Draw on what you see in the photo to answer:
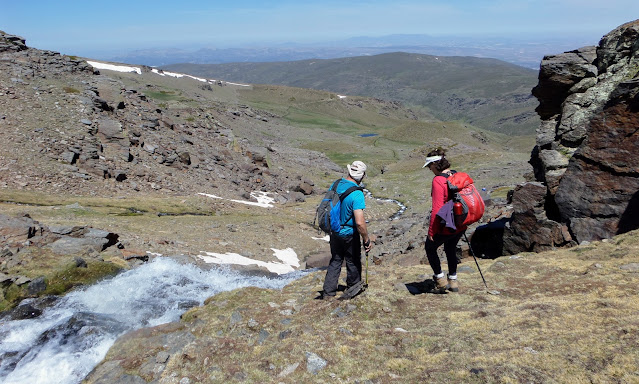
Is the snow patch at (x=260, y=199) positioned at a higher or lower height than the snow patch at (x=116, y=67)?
lower

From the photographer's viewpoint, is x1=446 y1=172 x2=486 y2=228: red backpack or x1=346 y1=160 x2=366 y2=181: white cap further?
x1=346 y1=160 x2=366 y2=181: white cap

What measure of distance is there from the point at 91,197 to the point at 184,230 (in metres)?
9.74

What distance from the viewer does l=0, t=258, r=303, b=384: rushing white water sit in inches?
368

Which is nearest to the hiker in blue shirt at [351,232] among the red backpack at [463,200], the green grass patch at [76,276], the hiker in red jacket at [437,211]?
the hiker in red jacket at [437,211]

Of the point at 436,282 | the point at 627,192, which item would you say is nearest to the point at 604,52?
the point at 627,192

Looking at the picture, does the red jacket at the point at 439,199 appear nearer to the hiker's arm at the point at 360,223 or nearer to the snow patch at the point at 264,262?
the hiker's arm at the point at 360,223

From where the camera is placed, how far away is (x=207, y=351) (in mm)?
9172

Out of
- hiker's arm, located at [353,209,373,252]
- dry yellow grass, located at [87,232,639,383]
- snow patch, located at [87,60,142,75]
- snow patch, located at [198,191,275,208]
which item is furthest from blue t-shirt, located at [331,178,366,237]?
snow patch, located at [87,60,142,75]

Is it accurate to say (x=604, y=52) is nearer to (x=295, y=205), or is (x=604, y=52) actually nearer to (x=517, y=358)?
(x=517, y=358)

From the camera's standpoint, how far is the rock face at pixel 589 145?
15.1 m

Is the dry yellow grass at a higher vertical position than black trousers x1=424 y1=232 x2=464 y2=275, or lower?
lower

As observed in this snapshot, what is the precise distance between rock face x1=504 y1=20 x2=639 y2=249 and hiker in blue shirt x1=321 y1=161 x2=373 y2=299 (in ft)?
32.0

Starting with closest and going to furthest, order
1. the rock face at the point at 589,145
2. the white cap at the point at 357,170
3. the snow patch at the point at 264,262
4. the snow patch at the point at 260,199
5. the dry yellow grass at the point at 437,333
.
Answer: the dry yellow grass at the point at 437,333
the white cap at the point at 357,170
the rock face at the point at 589,145
the snow patch at the point at 264,262
the snow patch at the point at 260,199

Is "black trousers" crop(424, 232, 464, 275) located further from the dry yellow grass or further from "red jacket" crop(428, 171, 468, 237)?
the dry yellow grass
